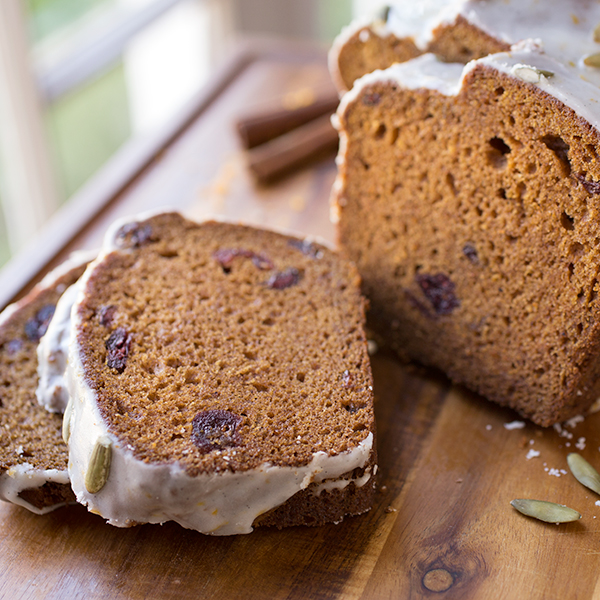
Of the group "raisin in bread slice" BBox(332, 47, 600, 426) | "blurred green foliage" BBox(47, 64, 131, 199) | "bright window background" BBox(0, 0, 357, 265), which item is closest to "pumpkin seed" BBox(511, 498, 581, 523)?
"raisin in bread slice" BBox(332, 47, 600, 426)

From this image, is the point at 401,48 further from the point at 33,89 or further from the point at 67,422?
the point at 33,89

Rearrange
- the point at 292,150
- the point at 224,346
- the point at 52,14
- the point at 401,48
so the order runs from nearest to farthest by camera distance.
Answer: the point at 224,346
the point at 401,48
the point at 292,150
the point at 52,14

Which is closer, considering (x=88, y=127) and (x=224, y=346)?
(x=224, y=346)

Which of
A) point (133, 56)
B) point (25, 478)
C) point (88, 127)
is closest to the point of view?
point (25, 478)

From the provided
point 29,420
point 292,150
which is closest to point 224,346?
point 29,420

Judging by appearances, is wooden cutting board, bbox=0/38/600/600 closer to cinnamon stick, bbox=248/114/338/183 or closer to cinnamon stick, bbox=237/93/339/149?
cinnamon stick, bbox=248/114/338/183

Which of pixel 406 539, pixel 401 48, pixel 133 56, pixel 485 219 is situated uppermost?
pixel 401 48

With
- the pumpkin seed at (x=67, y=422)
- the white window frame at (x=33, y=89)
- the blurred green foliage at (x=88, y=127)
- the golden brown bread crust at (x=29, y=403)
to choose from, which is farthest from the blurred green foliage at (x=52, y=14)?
the pumpkin seed at (x=67, y=422)

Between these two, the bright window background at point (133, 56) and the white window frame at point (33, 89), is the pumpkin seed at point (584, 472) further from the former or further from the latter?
the white window frame at point (33, 89)
